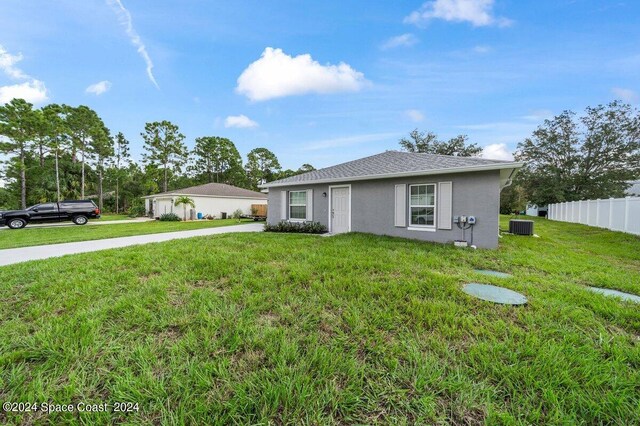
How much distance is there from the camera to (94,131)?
2661cm

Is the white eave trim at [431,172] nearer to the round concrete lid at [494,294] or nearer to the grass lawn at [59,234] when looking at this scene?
the round concrete lid at [494,294]

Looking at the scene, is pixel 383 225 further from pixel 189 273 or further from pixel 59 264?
pixel 59 264

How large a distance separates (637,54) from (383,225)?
34.4 feet

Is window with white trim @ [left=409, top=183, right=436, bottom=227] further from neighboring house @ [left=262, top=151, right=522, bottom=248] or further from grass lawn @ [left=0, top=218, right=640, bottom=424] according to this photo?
grass lawn @ [left=0, top=218, right=640, bottom=424]

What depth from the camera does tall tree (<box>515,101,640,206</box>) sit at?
2420cm

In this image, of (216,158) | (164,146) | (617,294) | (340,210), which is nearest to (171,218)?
(164,146)

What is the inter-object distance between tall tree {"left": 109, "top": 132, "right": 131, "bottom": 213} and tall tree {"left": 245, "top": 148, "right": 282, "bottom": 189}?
51.7 ft

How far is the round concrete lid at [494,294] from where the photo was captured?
335cm

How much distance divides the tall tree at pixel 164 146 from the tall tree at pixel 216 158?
5.18 m

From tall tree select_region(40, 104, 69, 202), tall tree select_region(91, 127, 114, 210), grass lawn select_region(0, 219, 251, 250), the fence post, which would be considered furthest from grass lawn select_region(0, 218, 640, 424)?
tall tree select_region(91, 127, 114, 210)

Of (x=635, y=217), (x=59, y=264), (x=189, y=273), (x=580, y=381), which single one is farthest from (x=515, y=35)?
(x=59, y=264)

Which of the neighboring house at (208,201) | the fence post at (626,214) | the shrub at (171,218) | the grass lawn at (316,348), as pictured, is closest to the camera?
the grass lawn at (316,348)

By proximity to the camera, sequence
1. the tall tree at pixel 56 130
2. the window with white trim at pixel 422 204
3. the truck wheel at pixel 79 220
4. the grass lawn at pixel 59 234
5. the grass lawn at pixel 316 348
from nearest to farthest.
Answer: the grass lawn at pixel 316 348 < the window with white trim at pixel 422 204 < the grass lawn at pixel 59 234 < the truck wheel at pixel 79 220 < the tall tree at pixel 56 130

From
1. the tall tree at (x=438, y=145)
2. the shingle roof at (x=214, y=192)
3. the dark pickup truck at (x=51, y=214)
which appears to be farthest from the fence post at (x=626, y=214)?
the dark pickup truck at (x=51, y=214)
